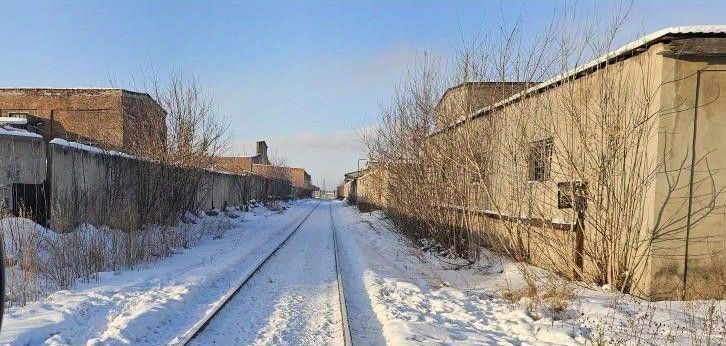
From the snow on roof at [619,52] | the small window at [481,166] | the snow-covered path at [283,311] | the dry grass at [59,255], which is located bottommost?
the snow-covered path at [283,311]

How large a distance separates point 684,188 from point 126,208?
1283 cm

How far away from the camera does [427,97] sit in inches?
522

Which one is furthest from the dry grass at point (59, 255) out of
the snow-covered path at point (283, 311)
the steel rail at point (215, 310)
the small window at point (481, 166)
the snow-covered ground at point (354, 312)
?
the small window at point (481, 166)

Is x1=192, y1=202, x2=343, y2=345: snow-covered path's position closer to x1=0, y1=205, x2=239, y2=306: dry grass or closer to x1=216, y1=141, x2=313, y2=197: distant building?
x1=0, y1=205, x2=239, y2=306: dry grass

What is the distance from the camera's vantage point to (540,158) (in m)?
9.53

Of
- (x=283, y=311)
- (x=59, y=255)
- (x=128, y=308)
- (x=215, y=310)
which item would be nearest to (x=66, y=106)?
(x=59, y=255)

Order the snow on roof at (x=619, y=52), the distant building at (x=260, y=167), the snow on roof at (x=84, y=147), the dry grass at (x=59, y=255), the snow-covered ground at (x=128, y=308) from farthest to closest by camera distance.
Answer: the distant building at (x=260, y=167)
the snow on roof at (x=84, y=147)
the dry grass at (x=59, y=255)
the snow on roof at (x=619, y=52)
the snow-covered ground at (x=128, y=308)

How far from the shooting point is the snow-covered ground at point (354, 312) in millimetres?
5797

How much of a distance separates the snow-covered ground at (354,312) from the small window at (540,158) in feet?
6.11

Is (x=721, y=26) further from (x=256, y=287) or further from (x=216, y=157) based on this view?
(x=216, y=157)

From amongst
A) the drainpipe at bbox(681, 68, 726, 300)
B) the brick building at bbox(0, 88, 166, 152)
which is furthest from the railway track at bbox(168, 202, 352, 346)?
the brick building at bbox(0, 88, 166, 152)

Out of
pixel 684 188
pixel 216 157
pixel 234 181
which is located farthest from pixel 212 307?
pixel 234 181

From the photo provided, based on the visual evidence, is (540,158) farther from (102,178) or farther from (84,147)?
(102,178)

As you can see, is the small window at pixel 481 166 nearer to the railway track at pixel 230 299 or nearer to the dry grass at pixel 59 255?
the railway track at pixel 230 299
